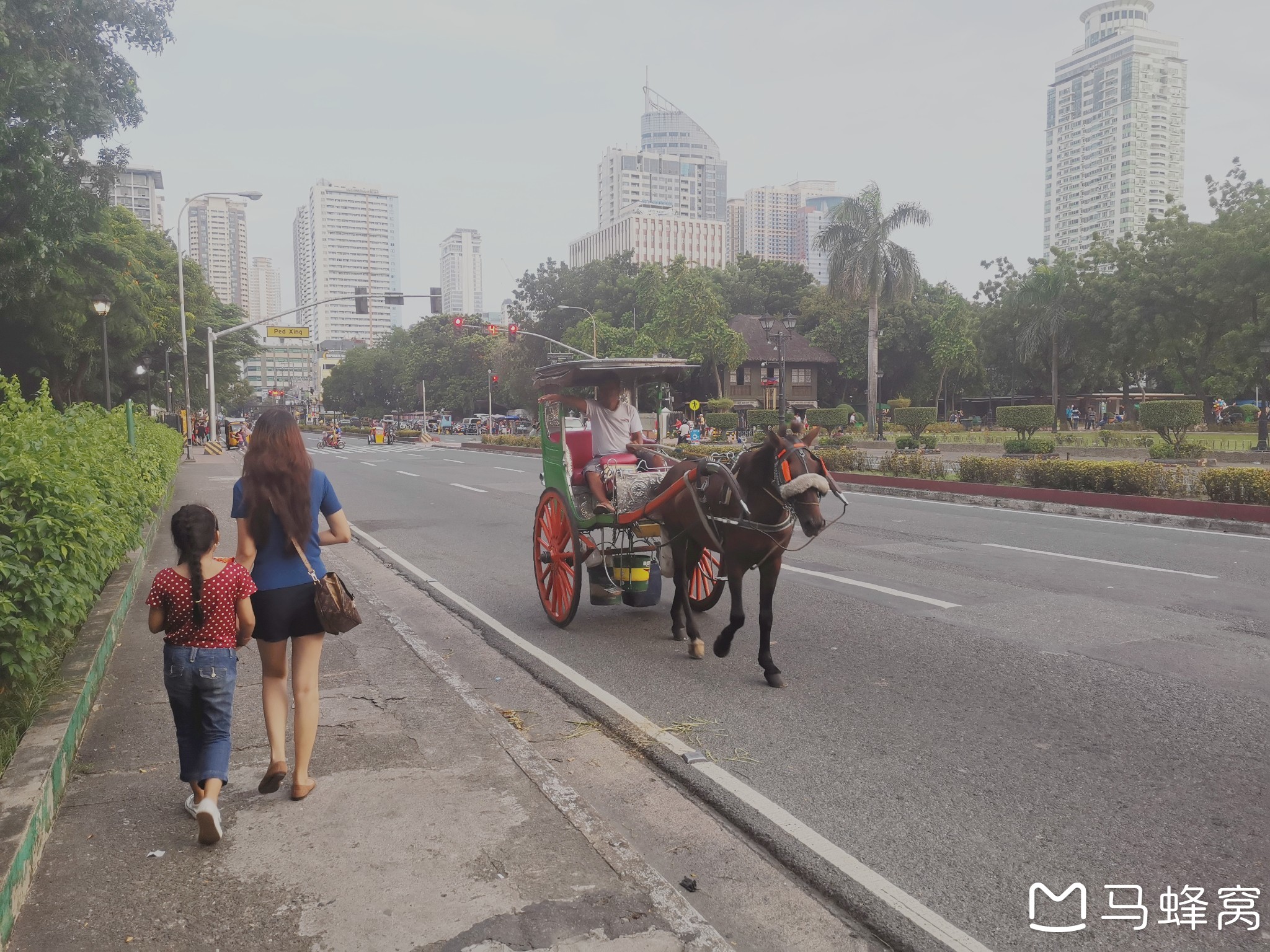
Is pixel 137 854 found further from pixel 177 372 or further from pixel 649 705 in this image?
pixel 177 372

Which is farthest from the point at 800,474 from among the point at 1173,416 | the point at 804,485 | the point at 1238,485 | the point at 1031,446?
the point at 1031,446

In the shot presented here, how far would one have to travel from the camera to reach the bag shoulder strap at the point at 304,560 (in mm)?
4285

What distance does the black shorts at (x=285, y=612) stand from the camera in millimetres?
4332

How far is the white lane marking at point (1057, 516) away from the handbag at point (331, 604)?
41.3 feet

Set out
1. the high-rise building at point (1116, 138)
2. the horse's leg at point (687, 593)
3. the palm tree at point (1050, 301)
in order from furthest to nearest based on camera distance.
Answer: the high-rise building at point (1116, 138), the palm tree at point (1050, 301), the horse's leg at point (687, 593)

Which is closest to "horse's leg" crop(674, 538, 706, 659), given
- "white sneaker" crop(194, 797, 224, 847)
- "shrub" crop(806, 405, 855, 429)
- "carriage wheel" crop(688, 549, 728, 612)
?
"carriage wheel" crop(688, 549, 728, 612)

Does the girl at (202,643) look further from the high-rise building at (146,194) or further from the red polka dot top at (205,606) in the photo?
the high-rise building at (146,194)

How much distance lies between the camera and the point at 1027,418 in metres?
32.6

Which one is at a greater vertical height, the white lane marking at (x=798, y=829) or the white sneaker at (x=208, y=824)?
the white sneaker at (x=208, y=824)

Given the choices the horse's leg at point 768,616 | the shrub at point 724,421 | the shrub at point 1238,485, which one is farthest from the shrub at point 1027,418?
the horse's leg at point 768,616

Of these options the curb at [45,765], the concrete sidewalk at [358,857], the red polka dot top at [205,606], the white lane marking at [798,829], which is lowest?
the white lane marking at [798,829]

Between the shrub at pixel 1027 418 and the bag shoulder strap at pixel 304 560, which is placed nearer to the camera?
the bag shoulder strap at pixel 304 560

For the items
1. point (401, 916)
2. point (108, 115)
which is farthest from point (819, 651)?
point (108, 115)

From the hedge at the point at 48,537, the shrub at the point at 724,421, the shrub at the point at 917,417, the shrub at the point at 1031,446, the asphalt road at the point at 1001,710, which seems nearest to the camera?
the asphalt road at the point at 1001,710
